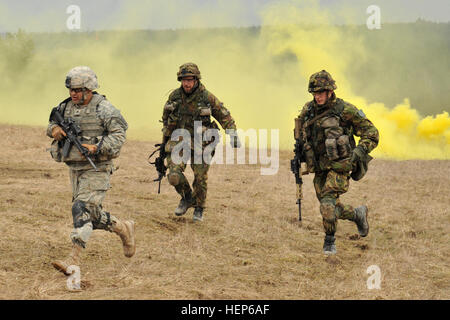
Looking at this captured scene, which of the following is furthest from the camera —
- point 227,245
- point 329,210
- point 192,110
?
point 192,110

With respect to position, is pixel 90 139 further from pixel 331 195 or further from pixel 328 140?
pixel 331 195

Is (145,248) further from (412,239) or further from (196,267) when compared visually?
(412,239)

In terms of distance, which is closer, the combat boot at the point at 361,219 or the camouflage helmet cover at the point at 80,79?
the camouflage helmet cover at the point at 80,79

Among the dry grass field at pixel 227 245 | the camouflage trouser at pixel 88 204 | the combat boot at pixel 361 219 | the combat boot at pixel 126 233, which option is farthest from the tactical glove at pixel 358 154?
the camouflage trouser at pixel 88 204

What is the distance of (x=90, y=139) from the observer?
25.0ft

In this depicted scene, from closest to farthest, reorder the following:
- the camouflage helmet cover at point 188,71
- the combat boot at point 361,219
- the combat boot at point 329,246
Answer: the combat boot at point 329,246 → the combat boot at point 361,219 → the camouflage helmet cover at point 188,71

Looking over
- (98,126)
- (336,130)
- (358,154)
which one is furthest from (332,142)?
(98,126)

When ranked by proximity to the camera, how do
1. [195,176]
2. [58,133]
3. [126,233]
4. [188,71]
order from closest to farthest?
[58,133] → [126,233] → [188,71] → [195,176]

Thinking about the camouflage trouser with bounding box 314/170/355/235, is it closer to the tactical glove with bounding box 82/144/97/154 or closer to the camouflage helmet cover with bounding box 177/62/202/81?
the camouflage helmet cover with bounding box 177/62/202/81

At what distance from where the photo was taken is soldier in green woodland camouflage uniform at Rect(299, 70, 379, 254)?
8.79 meters

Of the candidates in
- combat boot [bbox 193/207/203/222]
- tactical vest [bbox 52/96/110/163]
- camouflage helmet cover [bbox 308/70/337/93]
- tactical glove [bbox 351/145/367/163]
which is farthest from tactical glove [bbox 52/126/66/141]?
combat boot [bbox 193/207/203/222]

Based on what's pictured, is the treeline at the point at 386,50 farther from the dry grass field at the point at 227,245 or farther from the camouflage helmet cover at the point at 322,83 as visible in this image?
the camouflage helmet cover at the point at 322,83

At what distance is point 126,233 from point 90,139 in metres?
1.19

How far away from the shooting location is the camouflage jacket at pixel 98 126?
7570 mm
